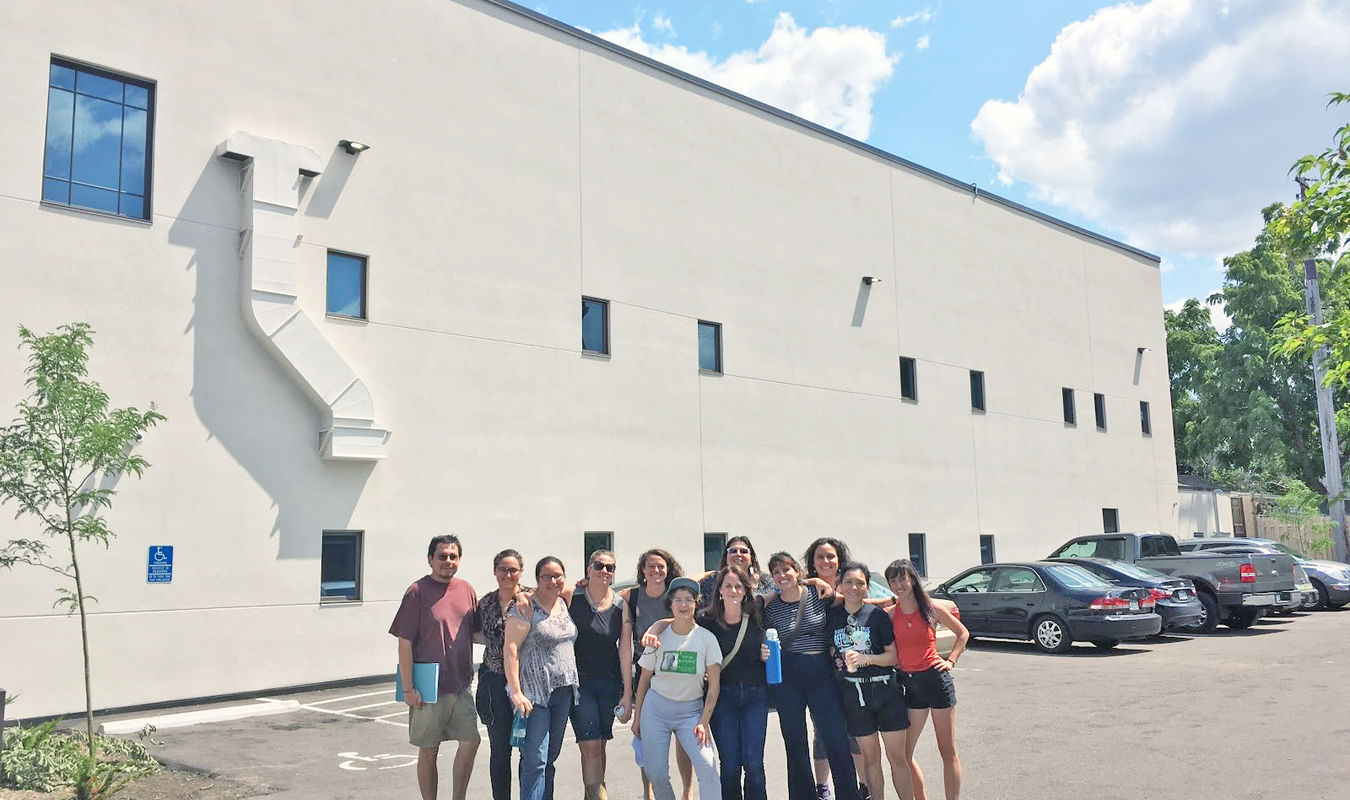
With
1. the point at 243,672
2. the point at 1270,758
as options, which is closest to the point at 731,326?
the point at 243,672

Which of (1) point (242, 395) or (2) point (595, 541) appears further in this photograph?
(2) point (595, 541)

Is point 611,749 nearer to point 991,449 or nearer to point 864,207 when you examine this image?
point 864,207

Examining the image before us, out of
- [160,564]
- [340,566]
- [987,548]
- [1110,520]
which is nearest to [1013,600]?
[987,548]

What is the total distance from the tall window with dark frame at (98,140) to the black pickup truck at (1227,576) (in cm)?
1681

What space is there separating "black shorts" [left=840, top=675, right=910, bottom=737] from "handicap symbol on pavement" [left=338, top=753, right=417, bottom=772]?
4578mm

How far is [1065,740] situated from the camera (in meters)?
9.40

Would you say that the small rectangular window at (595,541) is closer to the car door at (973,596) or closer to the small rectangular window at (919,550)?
the car door at (973,596)

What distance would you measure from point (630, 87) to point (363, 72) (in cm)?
523

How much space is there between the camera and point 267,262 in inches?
530

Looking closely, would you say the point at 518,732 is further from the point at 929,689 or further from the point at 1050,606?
the point at 1050,606

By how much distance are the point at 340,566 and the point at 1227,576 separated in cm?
1573

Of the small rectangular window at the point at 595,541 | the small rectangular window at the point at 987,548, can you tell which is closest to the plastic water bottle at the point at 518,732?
the small rectangular window at the point at 595,541

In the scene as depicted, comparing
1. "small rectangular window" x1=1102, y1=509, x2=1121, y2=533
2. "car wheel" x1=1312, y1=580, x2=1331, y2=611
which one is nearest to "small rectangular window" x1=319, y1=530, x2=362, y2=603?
"car wheel" x1=1312, y1=580, x2=1331, y2=611

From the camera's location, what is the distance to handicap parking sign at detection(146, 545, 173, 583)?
12266mm
